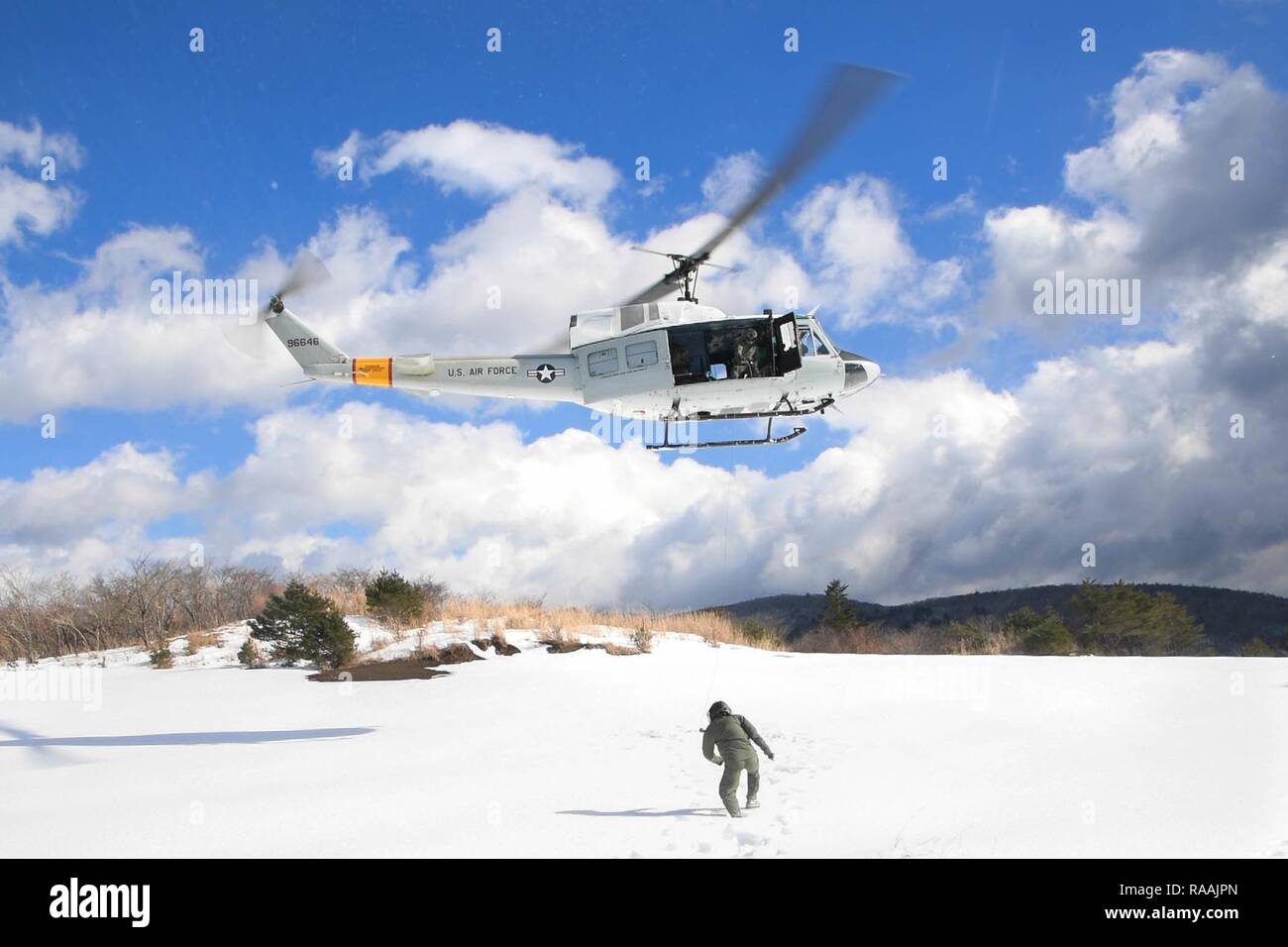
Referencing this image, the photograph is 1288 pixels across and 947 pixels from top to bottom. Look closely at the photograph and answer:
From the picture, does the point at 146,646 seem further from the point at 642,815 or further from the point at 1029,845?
the point at 1029,845

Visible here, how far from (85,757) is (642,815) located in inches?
309

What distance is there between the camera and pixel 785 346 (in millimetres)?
11750

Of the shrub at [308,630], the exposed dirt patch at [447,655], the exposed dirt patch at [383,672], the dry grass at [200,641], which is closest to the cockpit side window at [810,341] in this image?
the exposed dirt patch at [383,672]

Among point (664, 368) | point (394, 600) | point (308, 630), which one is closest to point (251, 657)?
point (308, 630)

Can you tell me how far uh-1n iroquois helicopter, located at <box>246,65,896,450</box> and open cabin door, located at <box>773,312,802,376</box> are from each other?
0.05 feet

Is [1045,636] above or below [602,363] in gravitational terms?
below

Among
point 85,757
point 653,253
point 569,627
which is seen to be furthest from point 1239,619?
point 85,757

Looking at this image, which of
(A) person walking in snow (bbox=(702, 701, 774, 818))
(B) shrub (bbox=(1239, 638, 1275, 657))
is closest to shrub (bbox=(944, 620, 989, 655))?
(B) shrub (bbox=(1239, 638, 1275, 657))

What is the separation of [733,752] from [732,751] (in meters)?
0.01

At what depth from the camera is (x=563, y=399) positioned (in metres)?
12.4

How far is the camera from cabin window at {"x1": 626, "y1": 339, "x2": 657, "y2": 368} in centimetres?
1177

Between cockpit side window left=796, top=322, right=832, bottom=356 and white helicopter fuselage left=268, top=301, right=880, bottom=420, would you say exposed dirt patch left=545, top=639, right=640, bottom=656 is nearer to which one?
white helicopter fuselage left=268, top=301, right=880, bottom=420

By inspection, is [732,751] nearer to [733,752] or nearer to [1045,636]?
[733,752]
